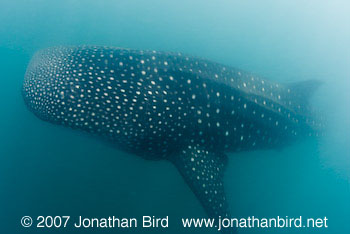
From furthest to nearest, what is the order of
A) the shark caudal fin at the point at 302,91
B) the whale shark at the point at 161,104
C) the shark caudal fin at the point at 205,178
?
1. the shark caudal fin at the point at 302,91
2. the shark caudal fin at the point at 205,178
3. the whale shark at the point at 161,104

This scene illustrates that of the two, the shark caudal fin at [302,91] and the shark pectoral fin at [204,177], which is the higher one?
the shark caudal fin at [302,91]

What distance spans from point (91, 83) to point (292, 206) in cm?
606

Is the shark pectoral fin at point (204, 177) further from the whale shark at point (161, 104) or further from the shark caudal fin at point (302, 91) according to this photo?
the shark caudal fin at point (302, 91)

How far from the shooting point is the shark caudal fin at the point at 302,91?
5.04 metres

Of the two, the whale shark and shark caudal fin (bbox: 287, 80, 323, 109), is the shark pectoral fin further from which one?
shark caudal fin (bbox: 287, 80, 323, 109)

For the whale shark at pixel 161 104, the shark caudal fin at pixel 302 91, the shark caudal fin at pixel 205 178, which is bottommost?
the shark caudal fin at pixel 205 178

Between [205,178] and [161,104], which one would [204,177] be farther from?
[161,104]

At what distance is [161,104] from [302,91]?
3.80 meters

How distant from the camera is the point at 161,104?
3.18 metres

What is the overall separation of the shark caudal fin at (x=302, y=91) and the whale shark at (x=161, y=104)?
973mm

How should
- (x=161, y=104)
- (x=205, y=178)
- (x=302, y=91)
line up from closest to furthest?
(x=161, y=104)
(x=205, y=178)
(x=302, y=91)

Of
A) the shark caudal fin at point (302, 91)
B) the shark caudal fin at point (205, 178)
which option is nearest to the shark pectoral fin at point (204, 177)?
the shark caudal fin at point (205, 178)

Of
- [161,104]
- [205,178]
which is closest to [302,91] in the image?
[205,178]

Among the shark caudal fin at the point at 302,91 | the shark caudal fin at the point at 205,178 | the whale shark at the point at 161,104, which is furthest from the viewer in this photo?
the shark caudal fin at the point at 302,91
